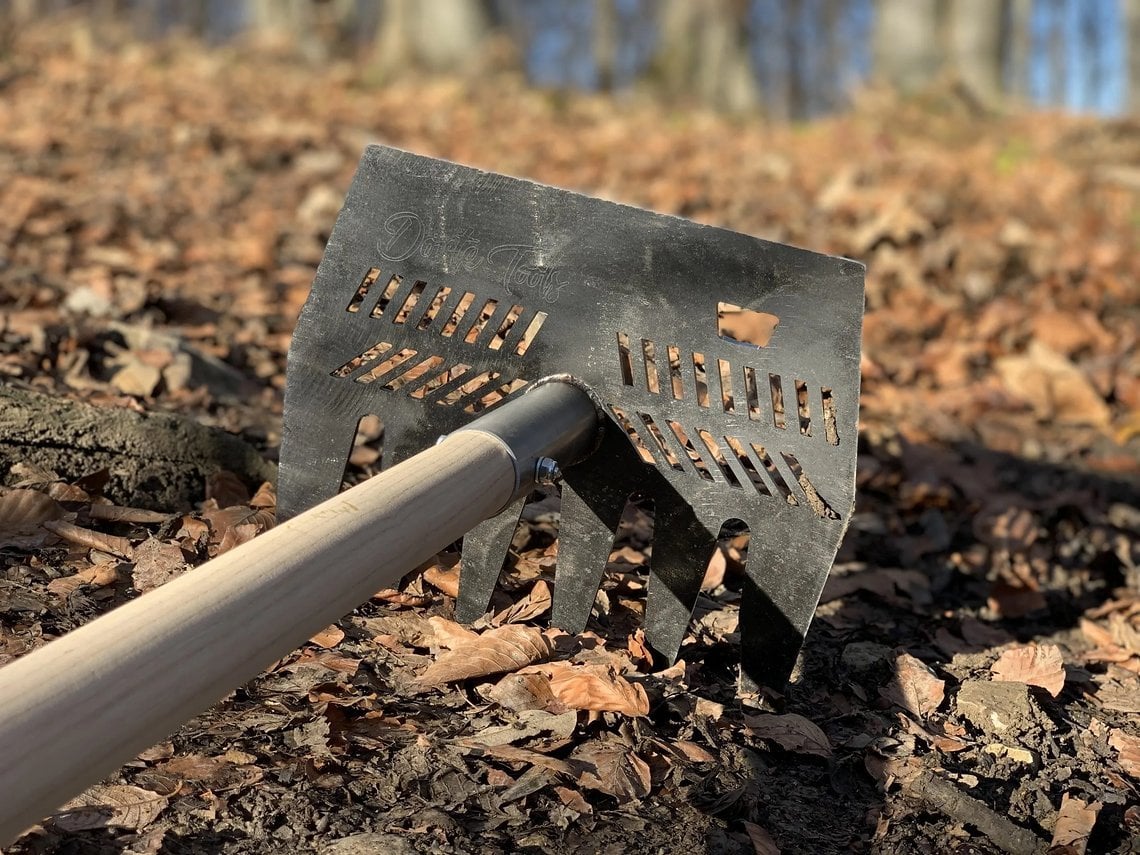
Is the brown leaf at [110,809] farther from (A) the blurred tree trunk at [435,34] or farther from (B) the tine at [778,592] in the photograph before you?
(A) the blurred tree trunk at [435,34]

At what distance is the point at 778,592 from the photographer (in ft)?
6.97

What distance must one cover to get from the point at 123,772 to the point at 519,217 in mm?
1261

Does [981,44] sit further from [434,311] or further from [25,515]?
[25,515]

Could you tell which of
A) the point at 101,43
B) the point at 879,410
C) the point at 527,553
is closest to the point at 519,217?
the point at 527,553

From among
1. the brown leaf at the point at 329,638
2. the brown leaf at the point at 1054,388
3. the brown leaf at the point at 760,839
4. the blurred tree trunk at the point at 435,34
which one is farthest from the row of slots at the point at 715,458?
the blurred tree trunk at the point at 435,34

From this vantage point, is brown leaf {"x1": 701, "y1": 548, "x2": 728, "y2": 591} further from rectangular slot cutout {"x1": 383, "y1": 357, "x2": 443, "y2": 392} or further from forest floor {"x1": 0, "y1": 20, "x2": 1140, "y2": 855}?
rectangular slot cutout {"x1": 383, "y1": 357, "x2": 443, "y2": 392}

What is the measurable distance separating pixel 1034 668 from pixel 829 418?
84 centimetres

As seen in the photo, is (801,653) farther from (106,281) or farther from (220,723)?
(106,281)

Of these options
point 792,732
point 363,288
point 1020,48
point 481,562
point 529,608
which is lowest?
point 792,732

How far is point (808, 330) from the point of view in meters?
2.06

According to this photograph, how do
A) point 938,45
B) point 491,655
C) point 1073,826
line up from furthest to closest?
point 938,45 → point 491,655 → point 1073,826

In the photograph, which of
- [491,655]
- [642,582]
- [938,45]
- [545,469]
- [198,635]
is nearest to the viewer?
[198,635]

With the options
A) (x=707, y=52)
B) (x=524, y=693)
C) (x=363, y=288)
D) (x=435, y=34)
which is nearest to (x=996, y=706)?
(x=524, y=693)

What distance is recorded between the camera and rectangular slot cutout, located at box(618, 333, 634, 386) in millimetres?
2184
